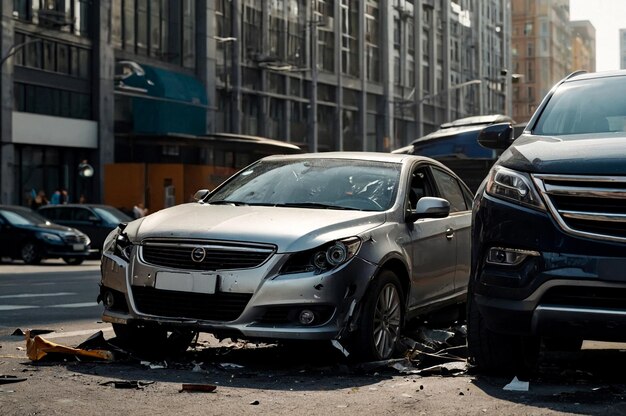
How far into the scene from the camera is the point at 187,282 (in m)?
7.38

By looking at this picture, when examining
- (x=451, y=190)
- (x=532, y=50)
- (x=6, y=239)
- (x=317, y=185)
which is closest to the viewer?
(x=317, y=185)

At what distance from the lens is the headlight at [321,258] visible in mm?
7266

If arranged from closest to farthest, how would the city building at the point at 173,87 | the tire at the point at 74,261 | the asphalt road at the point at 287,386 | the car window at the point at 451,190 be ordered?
the asphalt road at the point at 287,386 < the car window at the point at 451,190 < the tire at the point at 74,261 < the city building at the point at 173,87

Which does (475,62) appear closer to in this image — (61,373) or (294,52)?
(294,52)

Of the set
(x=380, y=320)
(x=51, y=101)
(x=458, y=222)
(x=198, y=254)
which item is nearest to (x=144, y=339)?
(x=198, y=254)

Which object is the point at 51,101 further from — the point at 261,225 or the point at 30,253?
the point at 261,225

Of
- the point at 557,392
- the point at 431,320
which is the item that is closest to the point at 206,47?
the point at 431,320

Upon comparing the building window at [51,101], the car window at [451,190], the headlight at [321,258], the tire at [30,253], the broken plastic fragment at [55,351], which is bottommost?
the tire at [30,253]

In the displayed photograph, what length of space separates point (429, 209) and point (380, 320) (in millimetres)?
1033

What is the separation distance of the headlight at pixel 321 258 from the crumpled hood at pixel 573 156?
1.21m

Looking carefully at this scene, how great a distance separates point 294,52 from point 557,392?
51159 mm

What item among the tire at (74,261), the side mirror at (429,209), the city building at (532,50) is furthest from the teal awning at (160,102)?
the city building at (532,50)

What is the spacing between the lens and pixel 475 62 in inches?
3620

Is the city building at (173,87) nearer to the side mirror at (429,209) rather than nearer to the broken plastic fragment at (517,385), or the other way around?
the side mirror at (429,209)
